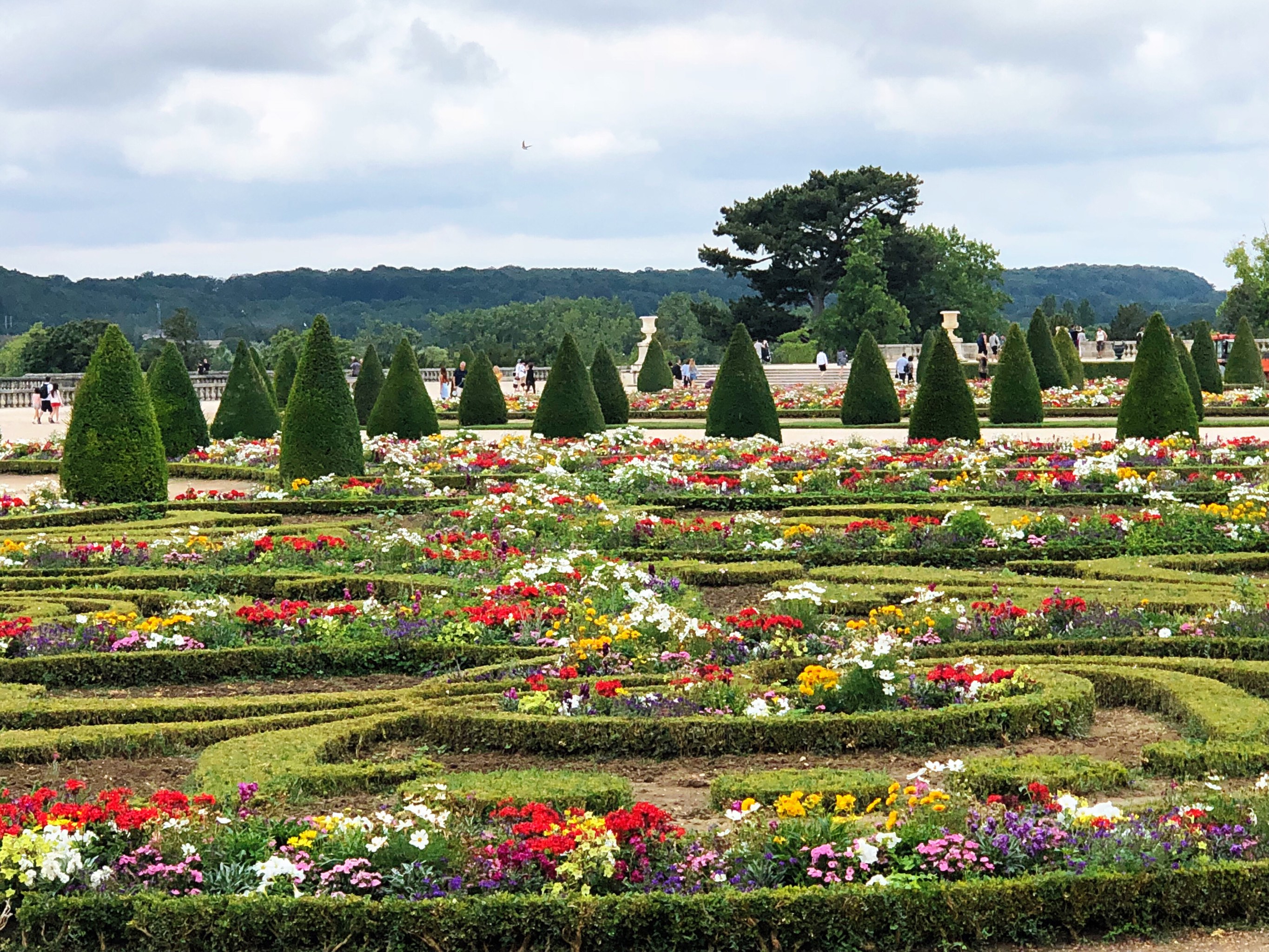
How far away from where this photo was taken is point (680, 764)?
8242 mm

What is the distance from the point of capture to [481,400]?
34.3 meters

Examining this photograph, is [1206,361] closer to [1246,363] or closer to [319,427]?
[1246,363]

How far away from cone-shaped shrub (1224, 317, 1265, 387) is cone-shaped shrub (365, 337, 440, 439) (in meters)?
25.9

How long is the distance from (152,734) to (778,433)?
1855 centimetres

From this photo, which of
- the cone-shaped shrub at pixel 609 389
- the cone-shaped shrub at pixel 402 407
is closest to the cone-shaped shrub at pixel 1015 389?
the cone-shaped shrub at pixel 609 389

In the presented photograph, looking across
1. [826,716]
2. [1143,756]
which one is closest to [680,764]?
[826,716]

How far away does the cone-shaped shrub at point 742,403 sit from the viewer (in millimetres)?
26547

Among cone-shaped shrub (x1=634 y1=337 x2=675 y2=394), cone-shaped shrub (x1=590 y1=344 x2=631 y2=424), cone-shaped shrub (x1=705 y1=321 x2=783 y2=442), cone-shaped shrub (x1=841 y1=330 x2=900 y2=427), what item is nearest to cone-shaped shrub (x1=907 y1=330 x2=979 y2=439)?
cone-shaped shrub (x1=705 y1=321 x2=783 y2=442)

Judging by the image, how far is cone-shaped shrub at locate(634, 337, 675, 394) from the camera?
49.5 meters

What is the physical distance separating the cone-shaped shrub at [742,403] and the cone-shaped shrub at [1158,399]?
5515 millimetres

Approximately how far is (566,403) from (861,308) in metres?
44.5

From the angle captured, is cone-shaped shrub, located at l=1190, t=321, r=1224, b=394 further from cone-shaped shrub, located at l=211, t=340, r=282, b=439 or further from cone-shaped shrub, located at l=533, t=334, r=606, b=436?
cone-shaped shrub, located at l=211, t=340, r=282, b=439

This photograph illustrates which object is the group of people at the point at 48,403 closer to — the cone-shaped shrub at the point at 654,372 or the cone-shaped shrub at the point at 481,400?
the cone-shaped shrub at the point at 481,400

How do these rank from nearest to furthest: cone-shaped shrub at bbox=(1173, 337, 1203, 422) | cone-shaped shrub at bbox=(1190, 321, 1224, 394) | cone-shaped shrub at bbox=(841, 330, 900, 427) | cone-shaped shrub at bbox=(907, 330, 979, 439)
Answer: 1. cone-shaped shrub at bbox=(907, 330, 979, 439)
2. cone-shaped shrub at bbox=(1173, 337, 1203, 422)
3. cone-shaped shrub at bbox=(841, 330, 900, 427)
4. cone-shaped shrub at bbox=(1190, 321, 1224, 394)
